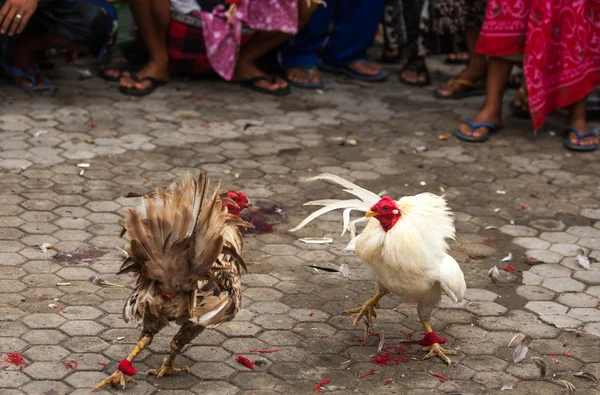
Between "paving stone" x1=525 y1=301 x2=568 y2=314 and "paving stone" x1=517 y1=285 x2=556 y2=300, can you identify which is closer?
"paving stone" x1=525 y1=301 x2=568 y2=314

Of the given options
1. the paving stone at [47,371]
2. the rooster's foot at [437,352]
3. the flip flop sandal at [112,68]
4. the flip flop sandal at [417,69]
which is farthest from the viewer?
the flip flop sandal at [417,69]

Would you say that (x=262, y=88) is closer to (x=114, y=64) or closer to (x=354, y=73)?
(x=354, y=73)

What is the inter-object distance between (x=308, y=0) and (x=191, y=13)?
1014 millimetres

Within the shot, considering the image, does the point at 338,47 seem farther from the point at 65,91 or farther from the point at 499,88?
the point at 65,91

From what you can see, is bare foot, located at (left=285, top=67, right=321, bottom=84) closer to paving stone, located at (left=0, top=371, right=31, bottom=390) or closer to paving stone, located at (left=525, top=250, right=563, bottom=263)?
paving stone, located at (left=525, top=250, right=563, bottom=263)

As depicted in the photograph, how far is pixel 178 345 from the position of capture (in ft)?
13.1

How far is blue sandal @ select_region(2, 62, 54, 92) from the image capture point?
7793mm

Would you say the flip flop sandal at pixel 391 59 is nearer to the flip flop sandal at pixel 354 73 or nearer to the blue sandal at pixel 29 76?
the flip flop sandal at pixel 354 73

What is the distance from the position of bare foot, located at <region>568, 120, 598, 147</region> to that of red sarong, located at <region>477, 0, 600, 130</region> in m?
0.28

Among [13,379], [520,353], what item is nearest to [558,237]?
[520,353]

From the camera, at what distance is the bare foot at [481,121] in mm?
7629

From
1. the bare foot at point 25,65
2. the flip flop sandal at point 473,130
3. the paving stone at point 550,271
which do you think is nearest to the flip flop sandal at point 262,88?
the flip flop sandal at point 473,130

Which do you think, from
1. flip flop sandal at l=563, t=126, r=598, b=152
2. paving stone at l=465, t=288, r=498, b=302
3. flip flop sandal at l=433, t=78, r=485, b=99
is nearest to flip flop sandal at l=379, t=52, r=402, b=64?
flip flop sandal at l=433, t=78, r=485, b=99

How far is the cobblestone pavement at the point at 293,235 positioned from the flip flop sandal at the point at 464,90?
153 millimetres
